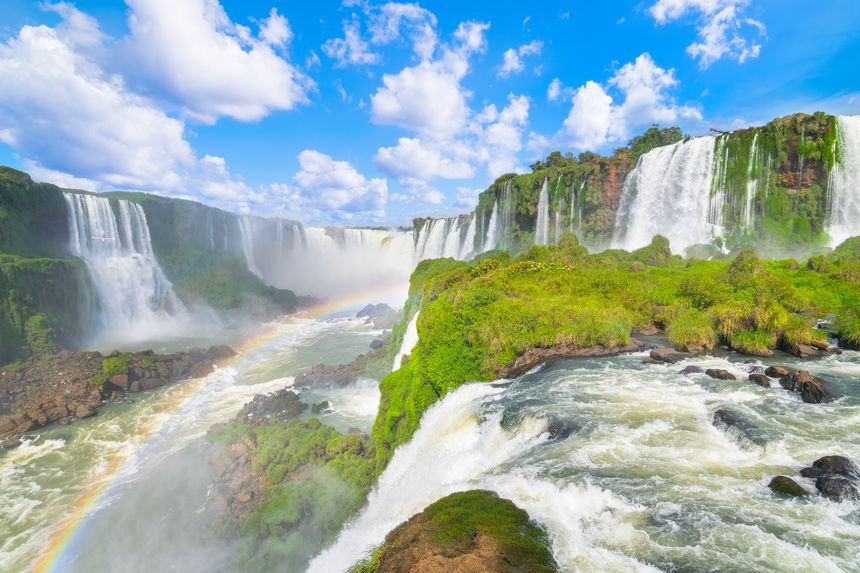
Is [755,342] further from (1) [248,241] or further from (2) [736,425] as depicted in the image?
(1) [248,241]

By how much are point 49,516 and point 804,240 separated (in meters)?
46.8

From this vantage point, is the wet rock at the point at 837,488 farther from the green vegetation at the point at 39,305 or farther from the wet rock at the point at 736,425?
the green vegetation at the point at 39,305

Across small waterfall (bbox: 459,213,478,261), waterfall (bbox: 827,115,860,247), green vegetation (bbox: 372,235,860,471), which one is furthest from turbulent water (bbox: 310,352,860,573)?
small waterfall (bbox: 459,213,478,261)

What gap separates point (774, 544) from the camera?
5176mm

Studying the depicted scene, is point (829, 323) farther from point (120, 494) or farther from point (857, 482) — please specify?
point (120, 494)

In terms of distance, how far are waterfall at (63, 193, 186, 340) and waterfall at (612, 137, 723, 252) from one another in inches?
1952

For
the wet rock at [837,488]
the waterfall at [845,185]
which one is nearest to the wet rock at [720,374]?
the wet rock at [837,488]

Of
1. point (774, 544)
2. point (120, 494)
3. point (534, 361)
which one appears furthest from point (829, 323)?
point (120, 494)

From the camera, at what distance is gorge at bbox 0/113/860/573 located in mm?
6328

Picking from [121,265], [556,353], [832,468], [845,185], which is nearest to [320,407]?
[556,353]

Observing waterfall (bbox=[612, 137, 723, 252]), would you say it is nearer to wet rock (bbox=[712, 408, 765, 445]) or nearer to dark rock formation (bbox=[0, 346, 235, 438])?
wet rock (bbox=[712, 408, 765, 445])

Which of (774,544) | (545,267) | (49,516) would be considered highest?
(545,267)

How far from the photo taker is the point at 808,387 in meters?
9.34

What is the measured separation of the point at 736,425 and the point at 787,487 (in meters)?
1.94
